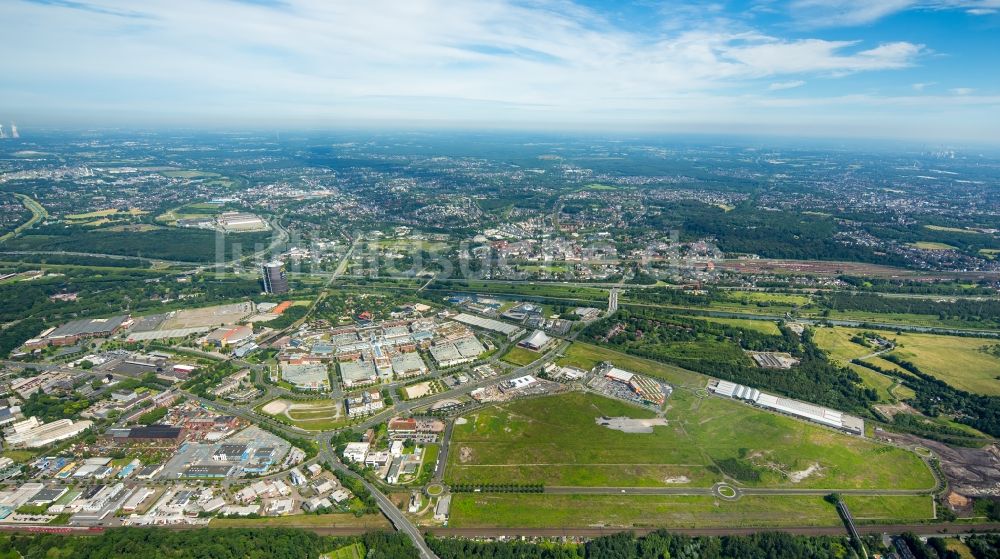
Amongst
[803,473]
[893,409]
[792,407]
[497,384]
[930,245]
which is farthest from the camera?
[930,245]

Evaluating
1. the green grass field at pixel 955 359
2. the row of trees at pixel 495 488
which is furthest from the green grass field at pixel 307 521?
the green grass field at pixel 955 359

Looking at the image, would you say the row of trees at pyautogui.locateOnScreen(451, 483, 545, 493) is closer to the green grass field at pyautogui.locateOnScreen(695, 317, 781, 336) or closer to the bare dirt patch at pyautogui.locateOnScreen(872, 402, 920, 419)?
the bare dirt patch at pyautogui.locateOnScreen(872, 402, 920, 419)

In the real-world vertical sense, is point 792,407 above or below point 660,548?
above

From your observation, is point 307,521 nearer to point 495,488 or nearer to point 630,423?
point 495,488

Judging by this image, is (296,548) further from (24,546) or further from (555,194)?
(555,194)

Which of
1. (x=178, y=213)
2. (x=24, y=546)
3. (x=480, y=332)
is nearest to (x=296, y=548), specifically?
(x=24, y=546)

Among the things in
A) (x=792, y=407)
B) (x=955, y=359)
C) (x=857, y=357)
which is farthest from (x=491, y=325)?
(x=955, y=359)

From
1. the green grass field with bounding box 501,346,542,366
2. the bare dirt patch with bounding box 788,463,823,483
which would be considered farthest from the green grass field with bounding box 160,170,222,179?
the bare dirt patch with bounding box 788,463,823,483
